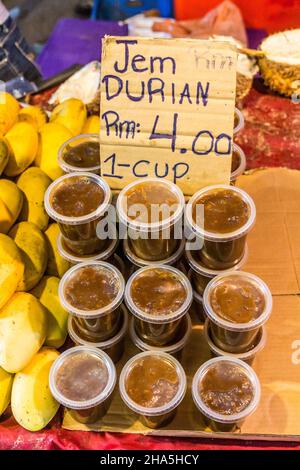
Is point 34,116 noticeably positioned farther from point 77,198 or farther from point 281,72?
point 281,72

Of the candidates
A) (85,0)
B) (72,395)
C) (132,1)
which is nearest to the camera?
(72,395)

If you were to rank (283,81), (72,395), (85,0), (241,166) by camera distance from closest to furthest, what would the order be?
(72,395), (241,166), (283,81), (85,0)

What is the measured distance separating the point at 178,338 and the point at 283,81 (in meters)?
1.52

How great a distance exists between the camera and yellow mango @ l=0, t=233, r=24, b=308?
1484 mm

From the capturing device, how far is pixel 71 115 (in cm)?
208

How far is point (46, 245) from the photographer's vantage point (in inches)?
68.0

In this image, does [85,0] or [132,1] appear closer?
[132,1]

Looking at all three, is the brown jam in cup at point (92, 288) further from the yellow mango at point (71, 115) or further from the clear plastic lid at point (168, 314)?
the yellow mango at point (71, 115)

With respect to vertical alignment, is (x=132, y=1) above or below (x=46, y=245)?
above

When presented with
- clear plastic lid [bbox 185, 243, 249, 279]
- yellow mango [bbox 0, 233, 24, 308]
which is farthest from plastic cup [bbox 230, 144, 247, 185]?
yellow mango [bbox 0, 233, 24, 308]

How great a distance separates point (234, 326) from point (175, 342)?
0.22m
